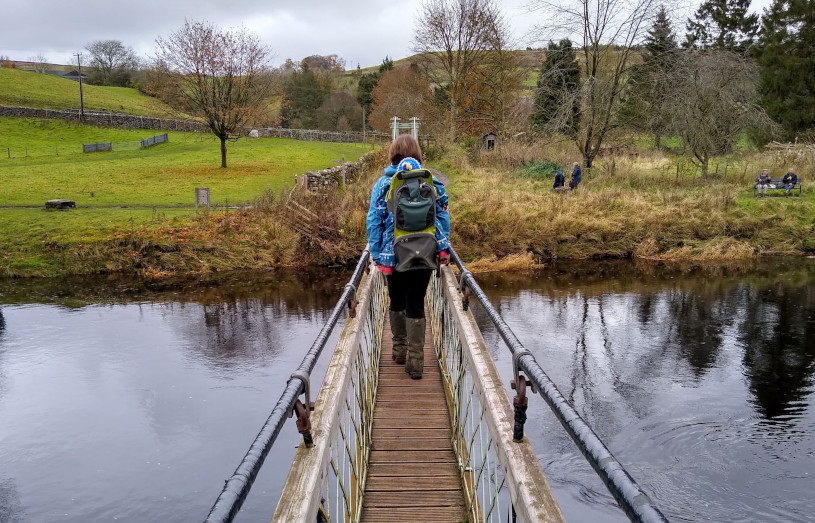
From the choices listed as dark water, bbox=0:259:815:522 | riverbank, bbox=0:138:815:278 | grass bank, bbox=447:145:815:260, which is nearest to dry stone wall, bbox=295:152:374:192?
riverbank, bbox=0:138:815:278

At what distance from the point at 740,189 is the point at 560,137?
26.3 ft

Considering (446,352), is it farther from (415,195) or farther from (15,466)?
(15,466)

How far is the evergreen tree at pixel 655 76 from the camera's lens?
25.3 meters

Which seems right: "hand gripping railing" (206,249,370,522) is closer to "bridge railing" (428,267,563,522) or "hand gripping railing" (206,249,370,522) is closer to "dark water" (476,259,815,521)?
"bridge railing" (428,267,563,522)

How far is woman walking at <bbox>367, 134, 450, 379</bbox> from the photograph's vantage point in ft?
15.1

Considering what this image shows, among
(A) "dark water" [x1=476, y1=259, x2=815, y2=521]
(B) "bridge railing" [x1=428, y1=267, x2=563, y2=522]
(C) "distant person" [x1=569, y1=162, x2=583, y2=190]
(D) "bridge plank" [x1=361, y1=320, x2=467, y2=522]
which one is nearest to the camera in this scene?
(B) "bridge railing" [x1=428, y1=267, x2=563, y2=522]

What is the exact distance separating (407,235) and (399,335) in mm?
1271

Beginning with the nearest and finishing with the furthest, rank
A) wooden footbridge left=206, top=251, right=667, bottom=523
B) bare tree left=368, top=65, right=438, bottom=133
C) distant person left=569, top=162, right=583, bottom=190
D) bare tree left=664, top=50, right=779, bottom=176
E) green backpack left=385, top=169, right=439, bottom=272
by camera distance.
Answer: wooden footbridge left=206, top=251, right=667, bottom=523, green backpack left=385, top=169, right=439, bottom=272, distant person left=569, top=162, right=583, bottom=190, bare tree left=664, top=50, right=779, bottom=176, bare tree left=368, top=65, right=438, bottom=133

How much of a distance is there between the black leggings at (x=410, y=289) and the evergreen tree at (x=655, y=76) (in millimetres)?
23661

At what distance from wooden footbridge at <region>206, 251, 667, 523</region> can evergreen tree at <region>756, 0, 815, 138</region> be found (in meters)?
37.0

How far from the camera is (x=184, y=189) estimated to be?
26.4 meters

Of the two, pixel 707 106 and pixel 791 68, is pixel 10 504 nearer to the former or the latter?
pixel 707 106

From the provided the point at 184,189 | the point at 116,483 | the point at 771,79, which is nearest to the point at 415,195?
the point at 116,483

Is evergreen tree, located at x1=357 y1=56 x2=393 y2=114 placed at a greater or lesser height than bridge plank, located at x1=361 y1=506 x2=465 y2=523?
greater
